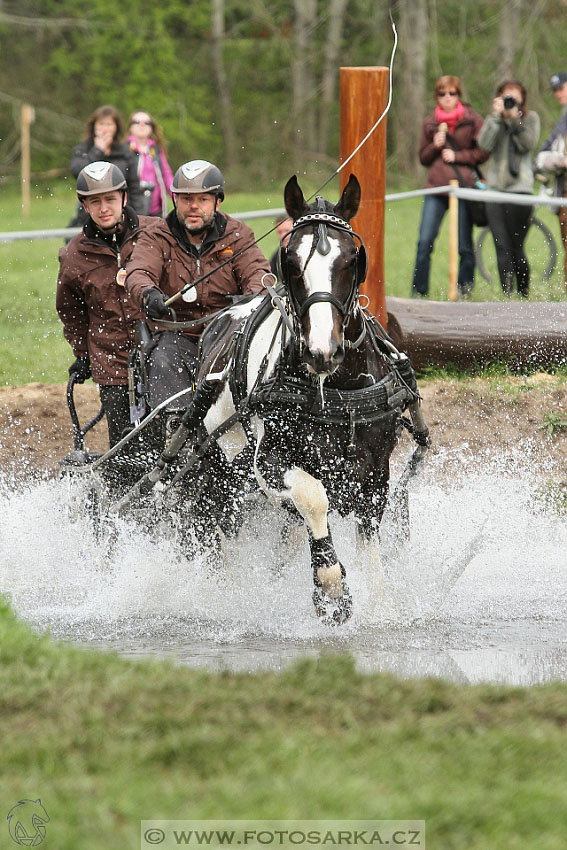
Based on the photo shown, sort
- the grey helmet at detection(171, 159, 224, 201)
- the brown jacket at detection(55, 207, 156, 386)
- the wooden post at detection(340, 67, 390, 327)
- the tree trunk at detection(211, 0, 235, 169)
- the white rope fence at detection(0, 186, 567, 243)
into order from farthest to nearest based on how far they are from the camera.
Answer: the tree trunk at detection(211, 0, 235, 169) < the white rope fence at detection(0, 186, 567, 243) < the wooden post at detection(340, 67, 390, 327) < the brown jacket at detection(55, 207, 156, 386) < the grey helmet at detection(171, 159, 224, 201)

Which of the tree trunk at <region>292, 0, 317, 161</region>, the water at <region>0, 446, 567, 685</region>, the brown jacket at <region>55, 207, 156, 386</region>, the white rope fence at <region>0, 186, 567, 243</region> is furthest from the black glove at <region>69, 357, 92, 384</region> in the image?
the tree trunk at <region>292, 0, 317, 161</region>

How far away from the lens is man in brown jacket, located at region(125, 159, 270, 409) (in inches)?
261

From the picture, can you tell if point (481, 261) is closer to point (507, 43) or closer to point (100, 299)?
point (100, 299)

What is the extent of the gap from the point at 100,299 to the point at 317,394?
2.16 m

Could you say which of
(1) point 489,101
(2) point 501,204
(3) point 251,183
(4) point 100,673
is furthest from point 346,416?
(1) point 489,101

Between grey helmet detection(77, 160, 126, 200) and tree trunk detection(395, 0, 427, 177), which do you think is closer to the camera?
grey helmet detection(77, 160, 126, 200)

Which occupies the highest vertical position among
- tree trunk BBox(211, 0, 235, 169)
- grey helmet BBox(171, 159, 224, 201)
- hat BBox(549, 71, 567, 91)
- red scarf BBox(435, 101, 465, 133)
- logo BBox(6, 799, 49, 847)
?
grey helmet BBox(171, 159, 224, 201)

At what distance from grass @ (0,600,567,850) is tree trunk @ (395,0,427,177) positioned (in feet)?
80.3

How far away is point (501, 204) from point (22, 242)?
9.70 m

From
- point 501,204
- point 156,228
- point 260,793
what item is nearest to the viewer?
point 260,793

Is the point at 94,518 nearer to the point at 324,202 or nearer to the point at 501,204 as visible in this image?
the point at 324,202

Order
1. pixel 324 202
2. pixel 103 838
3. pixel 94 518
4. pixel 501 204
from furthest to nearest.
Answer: pixel 501 204, pixel 94 518, pixel 324 202, pixel 103 838

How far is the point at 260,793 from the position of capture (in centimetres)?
338

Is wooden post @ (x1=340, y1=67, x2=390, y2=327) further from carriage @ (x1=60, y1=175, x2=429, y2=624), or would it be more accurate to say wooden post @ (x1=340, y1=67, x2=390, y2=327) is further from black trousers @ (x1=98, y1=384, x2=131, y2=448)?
carriage @ (x1=60, y1=175, x2=429, y2=624)
